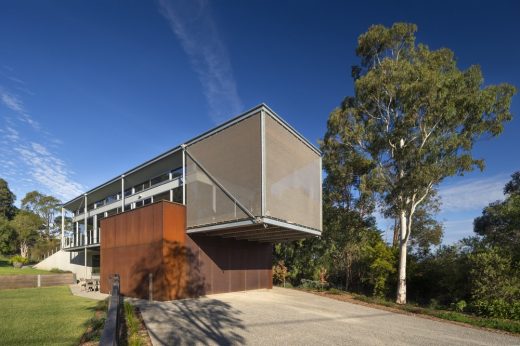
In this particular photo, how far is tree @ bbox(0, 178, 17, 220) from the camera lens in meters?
72.9

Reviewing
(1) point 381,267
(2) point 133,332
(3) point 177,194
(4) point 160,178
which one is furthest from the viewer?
(4) point 160,178

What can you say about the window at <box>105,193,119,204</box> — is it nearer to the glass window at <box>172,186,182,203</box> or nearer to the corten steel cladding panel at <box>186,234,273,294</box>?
the glass window at <box>172,186,182,203</box>

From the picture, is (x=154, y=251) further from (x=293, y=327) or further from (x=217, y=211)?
(x=293, y=327)

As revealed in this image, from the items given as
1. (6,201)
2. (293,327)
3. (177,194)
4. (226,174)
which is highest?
(226,174)

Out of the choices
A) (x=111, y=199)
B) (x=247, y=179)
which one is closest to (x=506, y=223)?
(x=247, y=179)

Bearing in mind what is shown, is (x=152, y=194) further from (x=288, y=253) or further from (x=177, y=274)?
(x=288, y=253)

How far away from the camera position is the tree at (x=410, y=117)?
15.0 m

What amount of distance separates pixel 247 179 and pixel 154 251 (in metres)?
5.05

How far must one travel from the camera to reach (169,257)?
46.0 ft

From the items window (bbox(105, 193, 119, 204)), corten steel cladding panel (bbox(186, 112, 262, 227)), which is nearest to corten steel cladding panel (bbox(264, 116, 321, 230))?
corten steel cladding panel (bbox(186, 112, 262, 227))

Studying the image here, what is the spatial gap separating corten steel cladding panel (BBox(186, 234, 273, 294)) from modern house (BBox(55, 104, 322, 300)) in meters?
0.04

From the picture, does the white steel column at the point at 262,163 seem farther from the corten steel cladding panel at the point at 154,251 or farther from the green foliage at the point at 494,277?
the green foliage at the point at 494,277

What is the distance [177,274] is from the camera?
46.1 ft

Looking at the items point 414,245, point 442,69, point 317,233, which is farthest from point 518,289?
point 414,245
